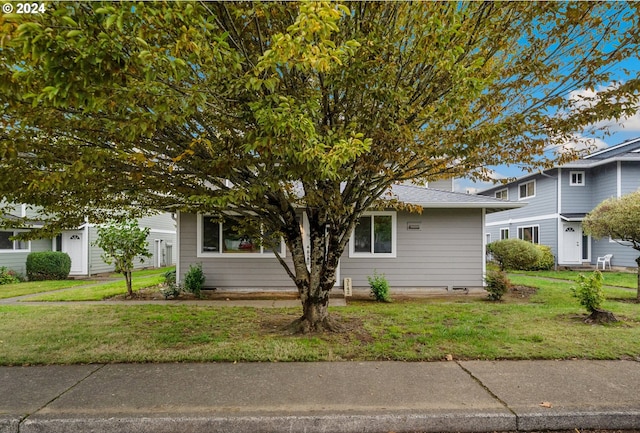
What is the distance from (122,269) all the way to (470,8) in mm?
9843

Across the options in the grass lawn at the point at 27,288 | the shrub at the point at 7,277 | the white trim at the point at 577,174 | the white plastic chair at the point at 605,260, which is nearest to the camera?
the grass lawn at the point at 27,288

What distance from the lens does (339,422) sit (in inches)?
130

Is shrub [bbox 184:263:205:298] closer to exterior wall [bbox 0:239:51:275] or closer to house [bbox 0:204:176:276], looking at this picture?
house [bbox 0:204:176:276]

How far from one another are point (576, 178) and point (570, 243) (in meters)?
3.27

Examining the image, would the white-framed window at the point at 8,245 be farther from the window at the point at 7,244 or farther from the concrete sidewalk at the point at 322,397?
the concrete sidewalk at the point at 322,397

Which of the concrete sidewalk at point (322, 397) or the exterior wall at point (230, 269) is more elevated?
the exterior wall at point (230, 269)

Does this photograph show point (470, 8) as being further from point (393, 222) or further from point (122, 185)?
point (393, 222)

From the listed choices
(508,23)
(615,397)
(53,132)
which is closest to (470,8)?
(508,23)

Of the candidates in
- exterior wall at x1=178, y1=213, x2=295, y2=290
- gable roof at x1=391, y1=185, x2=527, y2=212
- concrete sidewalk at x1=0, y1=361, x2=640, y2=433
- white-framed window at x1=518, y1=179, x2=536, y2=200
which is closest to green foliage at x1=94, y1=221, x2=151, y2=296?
exterior wall at x1=178, y1=213, x2=295, y2=290

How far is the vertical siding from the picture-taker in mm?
10648

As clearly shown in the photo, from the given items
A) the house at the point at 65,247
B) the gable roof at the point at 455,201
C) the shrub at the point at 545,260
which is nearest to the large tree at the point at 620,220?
the gable roof at the point at 455,201

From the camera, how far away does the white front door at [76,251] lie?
1630 centimetres

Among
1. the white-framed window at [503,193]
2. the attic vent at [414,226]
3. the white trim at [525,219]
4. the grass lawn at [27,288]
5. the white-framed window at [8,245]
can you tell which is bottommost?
the grass lawn at [27,288]

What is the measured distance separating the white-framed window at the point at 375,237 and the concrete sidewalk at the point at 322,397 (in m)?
6.02
